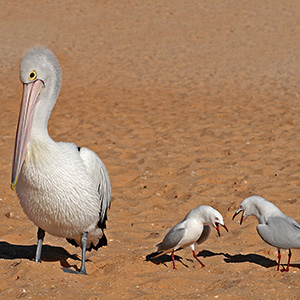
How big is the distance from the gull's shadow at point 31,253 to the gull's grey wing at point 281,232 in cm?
177

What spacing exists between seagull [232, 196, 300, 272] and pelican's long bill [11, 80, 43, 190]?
6.74ft

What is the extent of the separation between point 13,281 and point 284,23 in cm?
1967

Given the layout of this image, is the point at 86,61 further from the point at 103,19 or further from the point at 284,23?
the point at 284,23

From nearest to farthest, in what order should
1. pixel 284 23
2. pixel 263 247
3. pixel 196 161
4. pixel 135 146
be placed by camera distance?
pixel 263 247
pixel 196 161
pixel 135 146
pixel 284 23

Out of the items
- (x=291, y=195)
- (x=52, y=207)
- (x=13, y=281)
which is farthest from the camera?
(x=291, y=195)

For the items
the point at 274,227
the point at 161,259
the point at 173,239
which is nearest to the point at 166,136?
the point at 161,259

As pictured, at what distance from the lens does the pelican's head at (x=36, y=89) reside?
3719 mm

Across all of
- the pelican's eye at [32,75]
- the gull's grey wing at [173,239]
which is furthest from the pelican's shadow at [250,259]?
the pelican's eye at [32,75]

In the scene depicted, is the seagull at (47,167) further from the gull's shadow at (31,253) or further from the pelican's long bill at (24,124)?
the gull's shadow at (31,253)

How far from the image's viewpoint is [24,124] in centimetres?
371

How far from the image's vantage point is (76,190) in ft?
12.8

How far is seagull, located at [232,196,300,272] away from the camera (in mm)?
4086

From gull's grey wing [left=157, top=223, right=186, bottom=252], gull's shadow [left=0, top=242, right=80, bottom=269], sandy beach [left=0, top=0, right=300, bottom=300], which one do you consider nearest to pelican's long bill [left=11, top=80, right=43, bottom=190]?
sandy beach [left=0, top=0, right=300, bottom=300]

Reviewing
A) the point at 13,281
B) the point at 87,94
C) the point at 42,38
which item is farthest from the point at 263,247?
the point at 42,38
